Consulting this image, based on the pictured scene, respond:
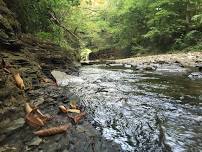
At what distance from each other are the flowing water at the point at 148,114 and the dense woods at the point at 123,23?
4971 millimetres

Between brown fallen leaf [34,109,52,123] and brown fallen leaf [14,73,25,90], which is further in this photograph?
brown fallen leaf [14,73,25,90]

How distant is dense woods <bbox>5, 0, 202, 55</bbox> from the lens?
11.5 metres

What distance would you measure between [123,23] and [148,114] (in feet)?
85.2

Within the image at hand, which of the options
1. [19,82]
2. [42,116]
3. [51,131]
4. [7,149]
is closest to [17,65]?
[19,82]

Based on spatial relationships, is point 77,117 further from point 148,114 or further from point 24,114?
point 148,114

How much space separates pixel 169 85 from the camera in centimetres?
791

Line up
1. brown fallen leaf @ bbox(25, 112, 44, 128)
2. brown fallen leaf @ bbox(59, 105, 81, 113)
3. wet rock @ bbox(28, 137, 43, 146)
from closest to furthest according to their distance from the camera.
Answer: wet rock @ bbox(28, 137, 43, 146)
brown fallen leaf @ bbox(25, 112, 44, 128)
brown fallen leaf @ bbox(59, 105, 81, 113)

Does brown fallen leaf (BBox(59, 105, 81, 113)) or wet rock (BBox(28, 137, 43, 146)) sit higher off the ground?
brown fallen leaf (BBox(59, 105, 81, 113))

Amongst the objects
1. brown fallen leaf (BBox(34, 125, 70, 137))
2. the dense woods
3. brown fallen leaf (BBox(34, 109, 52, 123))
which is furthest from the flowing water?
the dense woods

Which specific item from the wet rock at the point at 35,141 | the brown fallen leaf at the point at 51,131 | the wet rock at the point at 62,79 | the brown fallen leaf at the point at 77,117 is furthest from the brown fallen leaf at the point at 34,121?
the wet rock at the point at 62,79

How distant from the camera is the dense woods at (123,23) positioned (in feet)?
37.8

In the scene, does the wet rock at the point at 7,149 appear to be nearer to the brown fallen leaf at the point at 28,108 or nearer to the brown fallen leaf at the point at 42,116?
the brown fallen leaf at the point at 42,116

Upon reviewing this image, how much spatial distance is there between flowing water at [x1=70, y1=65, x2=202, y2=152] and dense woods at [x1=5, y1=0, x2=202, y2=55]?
4.97 metres

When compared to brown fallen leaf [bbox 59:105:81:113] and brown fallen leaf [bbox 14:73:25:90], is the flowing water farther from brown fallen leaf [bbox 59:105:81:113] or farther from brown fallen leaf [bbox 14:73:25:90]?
brown fallen leaf [bbox 14:73:25:90]
